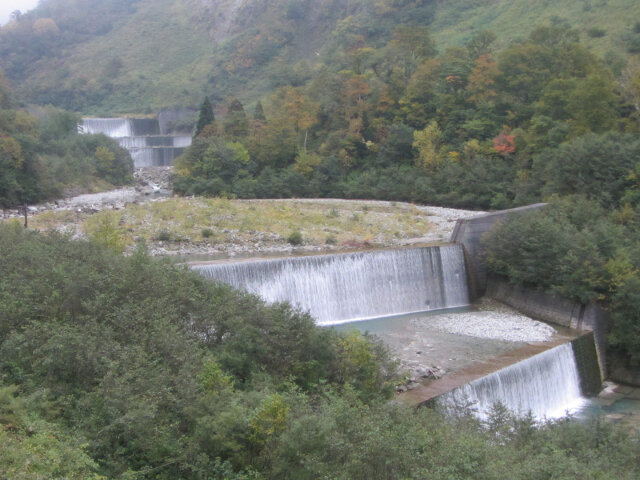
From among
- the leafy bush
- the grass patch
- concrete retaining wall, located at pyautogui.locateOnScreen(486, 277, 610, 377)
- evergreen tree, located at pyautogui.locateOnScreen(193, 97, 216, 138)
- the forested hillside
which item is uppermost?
the forested hillside

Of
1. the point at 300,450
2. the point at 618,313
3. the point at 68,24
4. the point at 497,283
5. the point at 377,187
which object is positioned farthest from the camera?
the point at 68,24

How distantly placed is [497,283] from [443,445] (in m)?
14.9

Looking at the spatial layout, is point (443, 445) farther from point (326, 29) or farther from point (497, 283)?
point (326, 29)

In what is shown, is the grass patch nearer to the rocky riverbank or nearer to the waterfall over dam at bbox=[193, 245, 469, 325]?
the rocky riverbank

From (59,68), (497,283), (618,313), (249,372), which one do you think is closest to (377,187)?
(497,283)

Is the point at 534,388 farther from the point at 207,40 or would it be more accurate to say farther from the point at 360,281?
the point at 207,40

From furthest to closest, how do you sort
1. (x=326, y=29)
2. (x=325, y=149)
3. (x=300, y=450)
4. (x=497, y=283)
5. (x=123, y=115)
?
(x=326, y=29)
(x=123, y=115)
(x=325, y=149)
(x=497, y=283)
(x=300, y=450)

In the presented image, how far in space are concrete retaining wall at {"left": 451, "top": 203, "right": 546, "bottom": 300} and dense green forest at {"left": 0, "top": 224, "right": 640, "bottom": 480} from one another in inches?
436

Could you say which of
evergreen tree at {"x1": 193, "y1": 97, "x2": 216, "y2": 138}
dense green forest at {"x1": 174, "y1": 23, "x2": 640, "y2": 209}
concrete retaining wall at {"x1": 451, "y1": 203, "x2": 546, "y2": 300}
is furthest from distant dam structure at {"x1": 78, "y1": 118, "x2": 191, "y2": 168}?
concrete retaining wall at {"x1": 451, "y1": 203, "x2": 546, "y2": 300}

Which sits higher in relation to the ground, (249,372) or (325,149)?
(325,149)

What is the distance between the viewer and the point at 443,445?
750cm

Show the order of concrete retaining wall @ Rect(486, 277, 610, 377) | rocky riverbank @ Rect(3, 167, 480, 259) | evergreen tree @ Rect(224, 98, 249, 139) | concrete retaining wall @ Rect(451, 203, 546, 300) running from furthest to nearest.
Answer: evergreen tree @ Rect(224, 98, 249, 139) → rocky riverbank @ Rect(3, 167, 480, 259) → concrete retaining wall @ Rect(451, 203, 546, 300) → concrete retaining wall @ Rect(486, 277, 610, 377)

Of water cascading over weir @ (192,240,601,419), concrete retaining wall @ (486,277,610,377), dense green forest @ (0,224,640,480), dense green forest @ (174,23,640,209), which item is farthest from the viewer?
dense green forest @ (174,23,640,209)

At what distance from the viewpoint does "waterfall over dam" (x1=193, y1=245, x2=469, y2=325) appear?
18.4 m
